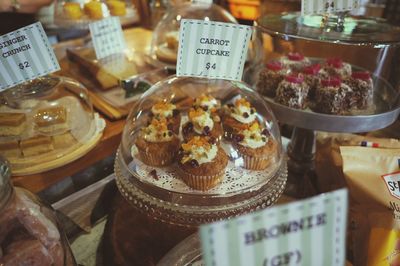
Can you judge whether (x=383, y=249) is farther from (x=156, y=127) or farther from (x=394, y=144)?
(x=156, y=127)

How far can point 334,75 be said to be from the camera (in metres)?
1.48

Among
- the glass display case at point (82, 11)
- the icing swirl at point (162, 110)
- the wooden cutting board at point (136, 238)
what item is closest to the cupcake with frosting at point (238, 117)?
the icing swirl at point (162, 110)

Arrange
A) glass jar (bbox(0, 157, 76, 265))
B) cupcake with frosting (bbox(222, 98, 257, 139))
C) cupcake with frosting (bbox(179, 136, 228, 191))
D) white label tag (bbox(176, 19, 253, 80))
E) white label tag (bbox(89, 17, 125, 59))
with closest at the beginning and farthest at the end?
glass jar (bbox(0, 157, 76, 265)) → white label tag (bbox(176, 19, 253, 80)) → cupcake with frosting (bbox(179, 136, 228, 191)) → cupcake with frosting (bbox(222, 98, 257, 139)) → white label tag (bbox(89, 17, 125, 59))

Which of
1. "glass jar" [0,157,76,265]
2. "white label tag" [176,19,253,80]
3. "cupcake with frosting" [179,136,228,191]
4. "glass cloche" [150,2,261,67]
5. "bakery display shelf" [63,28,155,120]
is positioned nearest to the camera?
"glass jar" [0,157,76,265]

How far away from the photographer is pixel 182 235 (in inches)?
45.9

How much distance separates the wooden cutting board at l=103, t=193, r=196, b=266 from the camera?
1.07 meters

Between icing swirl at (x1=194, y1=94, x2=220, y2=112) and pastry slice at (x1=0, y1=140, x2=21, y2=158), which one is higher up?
icing swirl at (x1=194, y1=94, x2=220, y2=112)

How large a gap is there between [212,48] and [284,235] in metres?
0.67

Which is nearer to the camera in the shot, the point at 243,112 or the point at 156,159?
the point at 156,159

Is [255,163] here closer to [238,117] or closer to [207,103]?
[238,117]

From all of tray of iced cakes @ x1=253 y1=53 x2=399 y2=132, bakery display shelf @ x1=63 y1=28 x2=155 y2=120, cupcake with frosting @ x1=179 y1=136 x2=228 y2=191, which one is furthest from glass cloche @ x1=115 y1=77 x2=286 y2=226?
bakery display shelf @ x1=63 y1=28 x2=155 y2=120

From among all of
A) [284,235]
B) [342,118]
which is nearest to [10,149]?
[284,235]

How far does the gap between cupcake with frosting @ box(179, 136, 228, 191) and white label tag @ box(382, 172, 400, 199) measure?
0.50m

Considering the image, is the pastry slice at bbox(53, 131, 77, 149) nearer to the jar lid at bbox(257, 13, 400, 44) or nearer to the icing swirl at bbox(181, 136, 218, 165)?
the icing swirl at bbox(181, 136, 218, 165)
